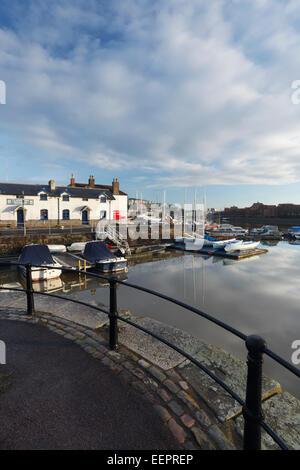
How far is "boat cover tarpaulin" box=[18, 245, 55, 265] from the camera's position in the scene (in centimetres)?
1502

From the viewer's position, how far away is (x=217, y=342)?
802 cm

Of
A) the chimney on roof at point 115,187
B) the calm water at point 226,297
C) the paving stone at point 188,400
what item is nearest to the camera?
the paving stone at point 188,400

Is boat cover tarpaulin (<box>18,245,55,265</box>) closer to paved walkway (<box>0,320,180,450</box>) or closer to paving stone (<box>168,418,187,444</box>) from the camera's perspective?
paved walkway (<box>0,320,180,450</box>)

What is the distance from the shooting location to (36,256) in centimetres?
1528

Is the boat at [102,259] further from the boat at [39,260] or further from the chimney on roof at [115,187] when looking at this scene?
the chimney on roof at [115,187]

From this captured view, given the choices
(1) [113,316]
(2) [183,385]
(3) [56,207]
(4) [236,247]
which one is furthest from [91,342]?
(3) [56,207]

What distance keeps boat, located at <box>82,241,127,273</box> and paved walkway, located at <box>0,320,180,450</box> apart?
47.8 feet

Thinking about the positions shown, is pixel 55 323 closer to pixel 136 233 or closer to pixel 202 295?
pixel 202 295

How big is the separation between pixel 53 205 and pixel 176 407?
33.2 metres

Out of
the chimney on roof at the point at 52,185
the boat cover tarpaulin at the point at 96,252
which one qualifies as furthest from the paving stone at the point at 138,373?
the chimney on roof at the point at 52,185

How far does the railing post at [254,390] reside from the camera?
161cm

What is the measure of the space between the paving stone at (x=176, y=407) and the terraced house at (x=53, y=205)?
31697 millimetres

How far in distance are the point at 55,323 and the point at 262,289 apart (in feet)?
46.8

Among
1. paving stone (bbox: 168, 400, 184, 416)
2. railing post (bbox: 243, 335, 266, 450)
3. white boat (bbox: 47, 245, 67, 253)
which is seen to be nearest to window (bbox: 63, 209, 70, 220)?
white boat (bbox: 47, 245, 67, 253)
